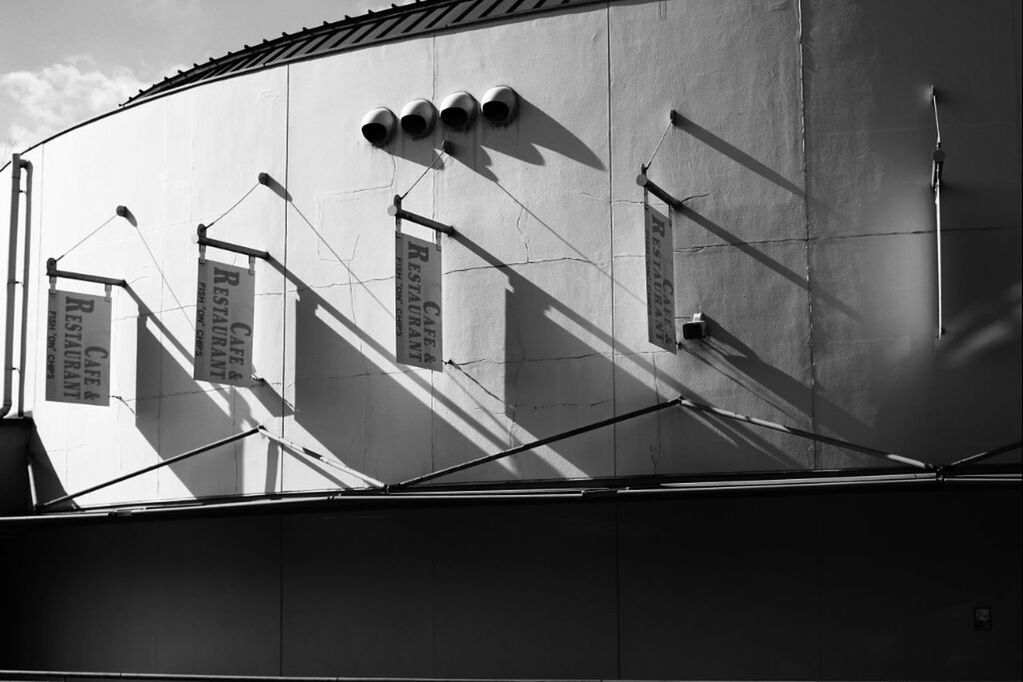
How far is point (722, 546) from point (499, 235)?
223 inches

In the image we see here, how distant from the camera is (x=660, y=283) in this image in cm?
1872

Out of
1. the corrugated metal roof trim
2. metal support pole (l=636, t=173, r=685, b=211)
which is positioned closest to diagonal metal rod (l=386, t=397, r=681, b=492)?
metal support pole (l=636, t=173, r=685, b=211)

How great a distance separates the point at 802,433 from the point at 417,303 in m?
5.90

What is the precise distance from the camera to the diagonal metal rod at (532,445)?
18.9 metres

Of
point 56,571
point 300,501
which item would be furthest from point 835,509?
point 56,571

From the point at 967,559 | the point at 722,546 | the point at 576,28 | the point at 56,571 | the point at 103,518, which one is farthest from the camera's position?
the point at 56,571

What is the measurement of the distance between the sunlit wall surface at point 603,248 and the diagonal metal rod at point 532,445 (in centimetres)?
24

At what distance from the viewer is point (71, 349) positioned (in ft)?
76.8

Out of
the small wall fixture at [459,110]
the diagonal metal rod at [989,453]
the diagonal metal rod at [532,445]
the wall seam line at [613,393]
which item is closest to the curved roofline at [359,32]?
the small wall fixture at [459,110]

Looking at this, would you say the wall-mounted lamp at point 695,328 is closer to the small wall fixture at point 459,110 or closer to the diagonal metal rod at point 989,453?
the diagonal metal rod at point 989,453

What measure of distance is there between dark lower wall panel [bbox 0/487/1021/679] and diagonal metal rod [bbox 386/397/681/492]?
0.77 meters

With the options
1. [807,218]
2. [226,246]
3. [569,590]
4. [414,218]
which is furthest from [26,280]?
[807,218]

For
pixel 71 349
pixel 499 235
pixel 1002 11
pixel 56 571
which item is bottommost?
pixel 56 571

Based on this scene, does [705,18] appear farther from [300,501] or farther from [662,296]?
[300,501]
